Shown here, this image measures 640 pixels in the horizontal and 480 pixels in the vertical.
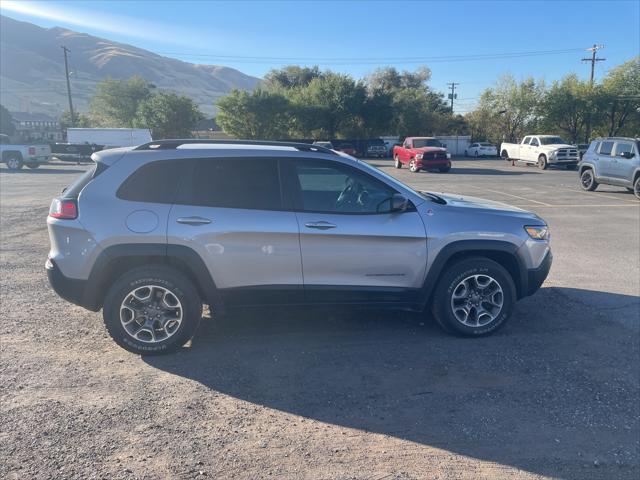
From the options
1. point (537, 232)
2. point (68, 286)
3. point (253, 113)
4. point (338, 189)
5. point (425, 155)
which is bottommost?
point (68, 286)

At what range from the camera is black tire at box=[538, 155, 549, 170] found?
107 ft

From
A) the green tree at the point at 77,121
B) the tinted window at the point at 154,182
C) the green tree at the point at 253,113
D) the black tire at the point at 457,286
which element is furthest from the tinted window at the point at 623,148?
the green tree at the point at 77,121

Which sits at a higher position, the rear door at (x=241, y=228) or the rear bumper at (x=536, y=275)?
the rear door at (x=241, y=228)

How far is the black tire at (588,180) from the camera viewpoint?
18.3m

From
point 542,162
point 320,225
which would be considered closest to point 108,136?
point 542,162

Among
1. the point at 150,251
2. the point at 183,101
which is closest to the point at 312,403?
the point at 150,251

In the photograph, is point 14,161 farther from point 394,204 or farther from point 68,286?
point 394,204

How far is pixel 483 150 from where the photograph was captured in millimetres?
51875

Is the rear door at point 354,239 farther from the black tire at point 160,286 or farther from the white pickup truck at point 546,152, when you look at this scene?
the white pickup truck at point 546,152

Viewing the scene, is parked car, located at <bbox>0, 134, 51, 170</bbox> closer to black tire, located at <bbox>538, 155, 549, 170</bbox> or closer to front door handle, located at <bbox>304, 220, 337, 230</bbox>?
front door handle, located at <bbox>304, 220, 337, 230</bbox>

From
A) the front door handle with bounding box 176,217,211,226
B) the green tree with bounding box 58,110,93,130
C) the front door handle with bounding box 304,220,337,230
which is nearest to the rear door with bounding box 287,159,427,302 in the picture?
the front door handle with bounding box 304,220,337,230

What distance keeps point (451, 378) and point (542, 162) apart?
3273 centimetres

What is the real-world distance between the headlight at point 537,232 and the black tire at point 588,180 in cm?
1543

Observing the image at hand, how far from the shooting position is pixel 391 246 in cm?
457
